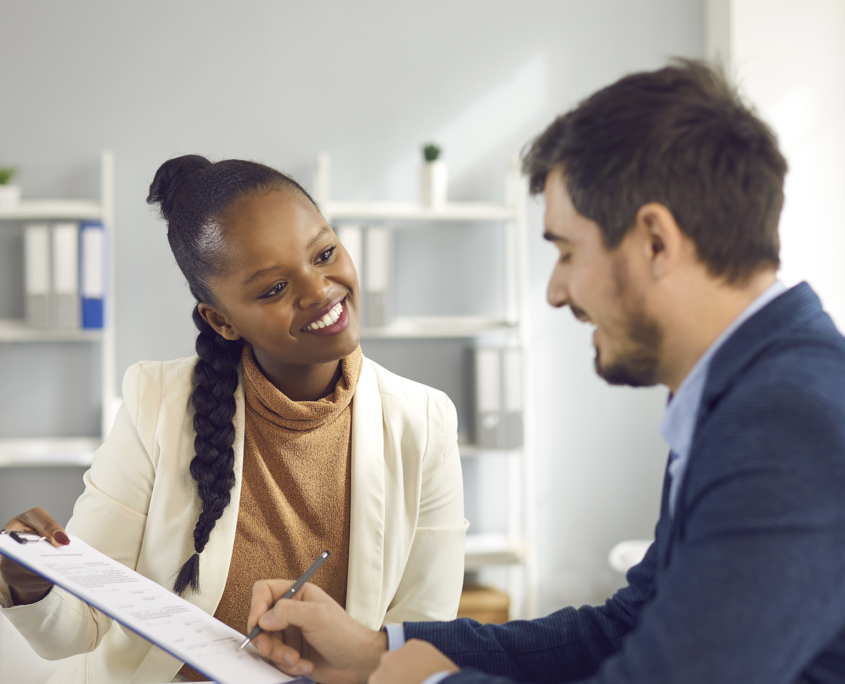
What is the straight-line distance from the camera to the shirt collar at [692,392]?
0.71 metres

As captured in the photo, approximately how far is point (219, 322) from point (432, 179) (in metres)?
1.66

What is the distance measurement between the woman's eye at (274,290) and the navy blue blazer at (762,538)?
2.36 feet

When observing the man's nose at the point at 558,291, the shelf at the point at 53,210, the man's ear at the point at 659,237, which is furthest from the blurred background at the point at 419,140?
the man's ear at the point at 659,237

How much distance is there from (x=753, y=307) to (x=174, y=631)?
2.37 ft

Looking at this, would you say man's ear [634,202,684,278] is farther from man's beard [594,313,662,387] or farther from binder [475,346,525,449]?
binder [475,346,525,449]

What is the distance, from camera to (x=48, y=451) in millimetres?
2648

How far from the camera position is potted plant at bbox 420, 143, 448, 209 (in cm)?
279

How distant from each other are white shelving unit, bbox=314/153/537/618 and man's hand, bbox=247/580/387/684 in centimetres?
183

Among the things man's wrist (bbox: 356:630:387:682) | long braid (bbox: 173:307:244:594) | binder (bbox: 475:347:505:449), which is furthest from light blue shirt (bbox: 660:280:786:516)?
binder (bbox: 475:347:505:449)

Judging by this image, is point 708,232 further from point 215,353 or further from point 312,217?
point 215,353

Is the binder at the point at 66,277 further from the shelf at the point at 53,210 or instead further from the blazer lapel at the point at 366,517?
the blazer lapel at the point at 366,517

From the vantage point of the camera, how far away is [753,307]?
714 mm

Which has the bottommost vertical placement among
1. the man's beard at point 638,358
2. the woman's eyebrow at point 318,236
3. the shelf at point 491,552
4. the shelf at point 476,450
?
the shelf at point 491,552

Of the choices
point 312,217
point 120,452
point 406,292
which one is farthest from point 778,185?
point 406,292
